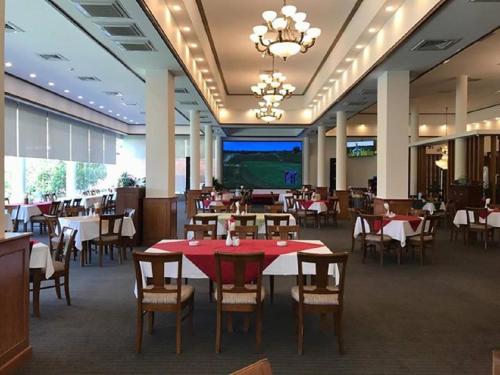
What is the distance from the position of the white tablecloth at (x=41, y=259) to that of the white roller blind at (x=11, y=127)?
869cm

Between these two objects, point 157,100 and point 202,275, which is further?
point 157,100

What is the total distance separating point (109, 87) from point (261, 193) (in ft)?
41.4

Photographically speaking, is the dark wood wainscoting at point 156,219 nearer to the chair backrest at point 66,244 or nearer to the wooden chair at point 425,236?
the chair backrest at point 66,244

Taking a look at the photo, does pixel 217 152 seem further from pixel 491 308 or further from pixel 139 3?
pixel 491 308

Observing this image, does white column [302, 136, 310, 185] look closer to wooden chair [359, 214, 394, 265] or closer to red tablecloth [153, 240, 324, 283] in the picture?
wooden chair [359, 214, 394, 265]

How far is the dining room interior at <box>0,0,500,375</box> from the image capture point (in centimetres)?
380

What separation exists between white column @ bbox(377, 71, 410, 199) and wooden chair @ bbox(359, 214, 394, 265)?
1844 millimetres

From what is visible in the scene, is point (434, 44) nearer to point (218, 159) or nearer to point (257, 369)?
point (257, 369)

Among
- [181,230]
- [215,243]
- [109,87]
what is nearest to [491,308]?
[215,243]

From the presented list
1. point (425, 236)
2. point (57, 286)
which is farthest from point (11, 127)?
point (425, 236)

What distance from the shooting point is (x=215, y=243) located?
16.5 feet

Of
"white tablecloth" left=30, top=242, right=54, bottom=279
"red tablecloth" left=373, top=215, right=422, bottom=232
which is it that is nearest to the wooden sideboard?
"white tablecloth" left=30, top=242, right=54, bottom=279

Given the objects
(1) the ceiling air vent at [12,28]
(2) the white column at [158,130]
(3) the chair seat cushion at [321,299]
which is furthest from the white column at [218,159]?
(3) the chair seat cushion at [321,299]

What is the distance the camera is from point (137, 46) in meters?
7.71
